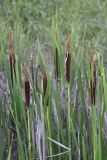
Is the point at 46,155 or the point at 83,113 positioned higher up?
the point at 83,113

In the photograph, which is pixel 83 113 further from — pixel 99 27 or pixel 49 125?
pixel 99 27

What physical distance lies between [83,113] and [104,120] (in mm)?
64

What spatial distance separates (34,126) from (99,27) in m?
1.79

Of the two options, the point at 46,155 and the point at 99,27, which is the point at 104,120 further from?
the point at 99,27

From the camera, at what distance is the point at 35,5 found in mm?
3273

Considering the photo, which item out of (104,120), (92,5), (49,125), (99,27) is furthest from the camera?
(92,5)

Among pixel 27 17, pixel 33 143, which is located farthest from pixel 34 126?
pixel 27 17

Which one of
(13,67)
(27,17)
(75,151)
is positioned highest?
(27,17)

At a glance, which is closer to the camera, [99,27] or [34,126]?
[34,126]

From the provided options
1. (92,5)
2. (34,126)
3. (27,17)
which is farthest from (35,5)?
(34,126)

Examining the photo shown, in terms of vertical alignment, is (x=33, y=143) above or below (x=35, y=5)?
below

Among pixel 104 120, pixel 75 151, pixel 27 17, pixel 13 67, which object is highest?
pixel 27 17

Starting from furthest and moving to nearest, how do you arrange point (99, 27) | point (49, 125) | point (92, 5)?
point (92, 5)
point (99, 27)
point (49, 125)

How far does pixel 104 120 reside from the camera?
1181 millimetres
